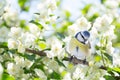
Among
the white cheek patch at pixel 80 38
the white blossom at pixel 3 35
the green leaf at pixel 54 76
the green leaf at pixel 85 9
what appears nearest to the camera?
the white cheek patch at pixel 80 38

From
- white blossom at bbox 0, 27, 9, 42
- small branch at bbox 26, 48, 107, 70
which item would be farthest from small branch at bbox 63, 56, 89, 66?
white blossom at bbox 0, 27, 9, 42

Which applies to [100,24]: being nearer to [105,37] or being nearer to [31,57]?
[105,37]

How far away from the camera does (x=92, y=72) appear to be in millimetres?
1023

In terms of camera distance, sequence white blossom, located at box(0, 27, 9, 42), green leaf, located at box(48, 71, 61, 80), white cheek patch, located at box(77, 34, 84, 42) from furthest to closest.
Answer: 1. white blossom, located at box(0, 27, 9, 42)
2. green leaf, located at box(48, 71, 61, 80)
3. white cheek patch, located at box(77, 34, 84, 42)

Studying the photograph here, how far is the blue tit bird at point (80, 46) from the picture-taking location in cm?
95

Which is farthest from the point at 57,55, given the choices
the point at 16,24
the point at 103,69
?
the point at 16,24

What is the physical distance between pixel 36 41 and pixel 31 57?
90 mm

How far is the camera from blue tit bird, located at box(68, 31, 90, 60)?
37.2 inches

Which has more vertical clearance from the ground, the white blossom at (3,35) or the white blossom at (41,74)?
the white blossom at (3,35)

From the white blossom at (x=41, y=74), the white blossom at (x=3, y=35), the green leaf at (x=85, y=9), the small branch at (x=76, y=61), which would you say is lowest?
the green leaf at (x=85, y=9)

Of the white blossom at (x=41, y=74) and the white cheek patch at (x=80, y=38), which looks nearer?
the white cheek patch at (x=80, y=38)

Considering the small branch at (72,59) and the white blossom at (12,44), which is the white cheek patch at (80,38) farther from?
the white blossom at (12,44)

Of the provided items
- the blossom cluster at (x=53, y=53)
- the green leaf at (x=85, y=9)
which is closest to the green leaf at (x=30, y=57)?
the blossom cluster at (x=53, y=53)

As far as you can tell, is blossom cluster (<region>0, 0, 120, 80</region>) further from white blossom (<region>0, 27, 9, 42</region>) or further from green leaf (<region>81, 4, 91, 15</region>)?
green leaf (<region>81, 4, 91, 15</region>)
